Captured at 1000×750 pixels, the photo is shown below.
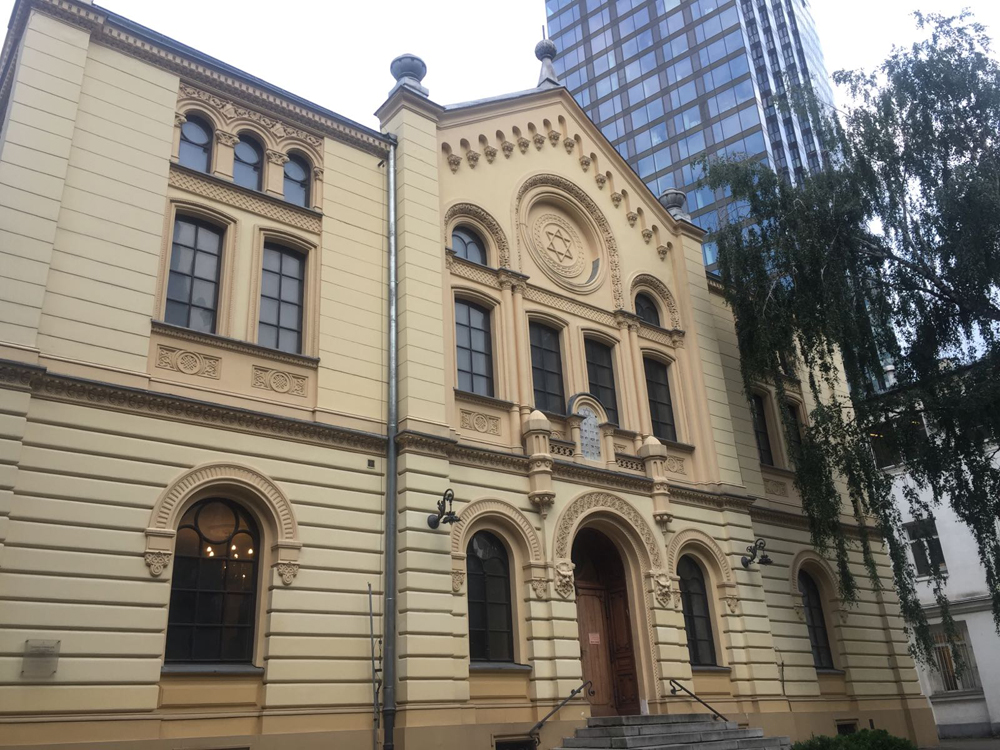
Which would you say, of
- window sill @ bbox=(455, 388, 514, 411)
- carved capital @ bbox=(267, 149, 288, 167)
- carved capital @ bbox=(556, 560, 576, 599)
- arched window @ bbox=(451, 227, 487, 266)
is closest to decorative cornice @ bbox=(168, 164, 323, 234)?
carved capital @ bbox=(267, 149, 288, 167)

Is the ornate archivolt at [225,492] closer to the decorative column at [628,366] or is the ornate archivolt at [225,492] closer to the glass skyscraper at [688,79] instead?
the decorative column at [628,366]

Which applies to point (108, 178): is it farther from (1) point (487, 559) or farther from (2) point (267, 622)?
(1) point (487, 559)

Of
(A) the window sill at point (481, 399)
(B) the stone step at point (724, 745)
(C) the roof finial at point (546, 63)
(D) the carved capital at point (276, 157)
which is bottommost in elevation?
(B) the stone step at point (724, 745)

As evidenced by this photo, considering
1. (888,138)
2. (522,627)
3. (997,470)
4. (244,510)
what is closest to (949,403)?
(997,470)

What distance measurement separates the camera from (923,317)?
69.5 feet

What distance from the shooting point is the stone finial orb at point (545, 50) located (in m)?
23.3

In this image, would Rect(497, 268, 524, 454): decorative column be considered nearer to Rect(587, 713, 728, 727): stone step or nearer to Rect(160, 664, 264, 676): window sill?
Rect(587, 713, 728, 727): stone step

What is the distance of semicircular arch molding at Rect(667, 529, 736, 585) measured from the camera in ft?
63.5

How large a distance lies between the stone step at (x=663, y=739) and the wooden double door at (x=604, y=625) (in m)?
1.86

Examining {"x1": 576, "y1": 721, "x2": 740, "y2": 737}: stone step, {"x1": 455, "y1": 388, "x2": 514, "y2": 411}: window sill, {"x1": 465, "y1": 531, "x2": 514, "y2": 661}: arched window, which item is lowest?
{"x1": 576, "y1": 721, "x2": 740, "y2": 737}: stone step

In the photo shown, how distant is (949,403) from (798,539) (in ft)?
18.5

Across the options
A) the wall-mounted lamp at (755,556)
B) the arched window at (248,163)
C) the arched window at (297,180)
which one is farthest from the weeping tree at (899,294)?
the arched window at (248,163)

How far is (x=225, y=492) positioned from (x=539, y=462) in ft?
20.7

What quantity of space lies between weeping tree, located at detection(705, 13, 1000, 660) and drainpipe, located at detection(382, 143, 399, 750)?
10.1m
